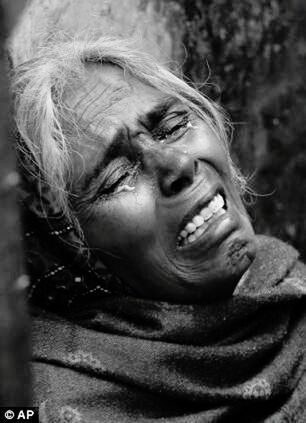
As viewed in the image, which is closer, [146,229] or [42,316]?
[146,229]

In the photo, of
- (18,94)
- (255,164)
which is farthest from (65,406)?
(255,164)

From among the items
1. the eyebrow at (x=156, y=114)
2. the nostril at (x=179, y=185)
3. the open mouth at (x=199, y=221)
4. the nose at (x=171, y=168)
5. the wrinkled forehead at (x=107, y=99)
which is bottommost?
the open mouth at (x=199, y=221)

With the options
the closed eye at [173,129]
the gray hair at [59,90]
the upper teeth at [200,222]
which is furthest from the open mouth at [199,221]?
the gray hair at [59,90]

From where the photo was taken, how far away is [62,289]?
2.03m

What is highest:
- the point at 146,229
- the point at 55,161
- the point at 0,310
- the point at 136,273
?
the point at 0,310

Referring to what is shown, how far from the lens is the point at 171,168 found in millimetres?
1849

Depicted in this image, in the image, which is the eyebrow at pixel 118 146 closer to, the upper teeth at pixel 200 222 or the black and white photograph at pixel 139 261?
the black and white photograph at pixel 139 261

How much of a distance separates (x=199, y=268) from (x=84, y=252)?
369mm

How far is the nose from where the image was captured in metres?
1.83

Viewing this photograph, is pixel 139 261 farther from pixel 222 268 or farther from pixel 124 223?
pixel 222 268

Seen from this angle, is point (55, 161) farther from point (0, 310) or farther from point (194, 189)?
point (0, 310)

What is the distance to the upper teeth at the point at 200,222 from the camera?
183 cm

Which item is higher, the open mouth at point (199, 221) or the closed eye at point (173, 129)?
the closed eye at point (173, 129)

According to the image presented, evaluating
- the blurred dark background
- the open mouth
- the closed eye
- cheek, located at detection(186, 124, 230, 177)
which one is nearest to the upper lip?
the open mouth
